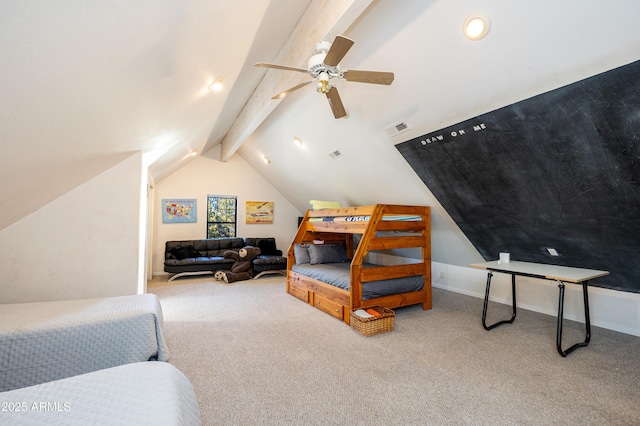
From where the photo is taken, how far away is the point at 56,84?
4.01 feet

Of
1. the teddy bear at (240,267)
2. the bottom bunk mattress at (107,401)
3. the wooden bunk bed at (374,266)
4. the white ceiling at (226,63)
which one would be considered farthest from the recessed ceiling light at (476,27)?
the teddy bear at (240,267)

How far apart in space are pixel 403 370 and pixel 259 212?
5750 mm

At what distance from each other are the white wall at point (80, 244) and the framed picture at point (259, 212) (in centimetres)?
445

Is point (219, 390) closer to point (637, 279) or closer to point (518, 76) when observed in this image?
point (518, 76)

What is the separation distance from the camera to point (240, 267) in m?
5.78

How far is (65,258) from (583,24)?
4312 millimetres

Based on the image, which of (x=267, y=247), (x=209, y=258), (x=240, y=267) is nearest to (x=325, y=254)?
(x=240, y=267)

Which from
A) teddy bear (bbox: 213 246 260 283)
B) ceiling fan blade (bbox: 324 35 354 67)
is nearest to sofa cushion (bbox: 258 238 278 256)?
teddy bear (bbox: 213 246 260 283)

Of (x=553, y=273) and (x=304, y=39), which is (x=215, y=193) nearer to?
(x=304, y=39)

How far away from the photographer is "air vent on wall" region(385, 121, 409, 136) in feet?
10.5

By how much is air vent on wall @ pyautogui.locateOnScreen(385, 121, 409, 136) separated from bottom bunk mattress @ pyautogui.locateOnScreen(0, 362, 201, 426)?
3.01 metres

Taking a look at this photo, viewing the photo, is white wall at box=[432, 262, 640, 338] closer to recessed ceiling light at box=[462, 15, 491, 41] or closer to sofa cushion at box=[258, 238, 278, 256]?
recessed ceiling light at box=[462, 15, 491, 41]

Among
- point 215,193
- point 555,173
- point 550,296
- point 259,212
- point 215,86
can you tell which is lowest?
point 550,296

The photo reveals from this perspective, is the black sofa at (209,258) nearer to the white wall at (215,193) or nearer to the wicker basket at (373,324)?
the white wall at (215,193)
